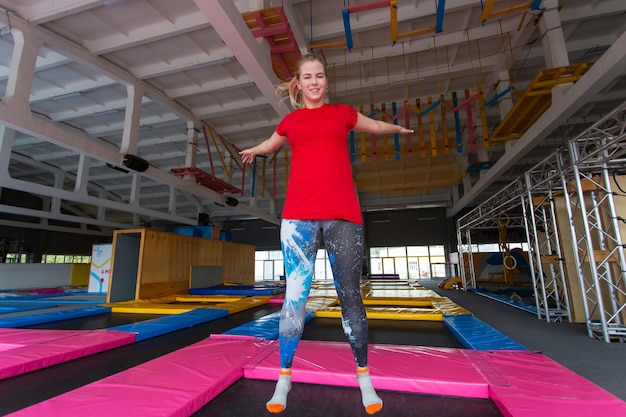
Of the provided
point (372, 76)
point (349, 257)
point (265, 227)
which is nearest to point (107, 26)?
point (372, 76)

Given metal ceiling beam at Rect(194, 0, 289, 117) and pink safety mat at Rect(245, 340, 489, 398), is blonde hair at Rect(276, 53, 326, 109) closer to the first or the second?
metal ceiling beam at Rect(194, 0, 289, 117)

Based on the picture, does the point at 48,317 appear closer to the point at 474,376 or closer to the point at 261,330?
the point at 261,330

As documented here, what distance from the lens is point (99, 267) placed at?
7.56m

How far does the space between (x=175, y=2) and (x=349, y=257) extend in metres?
5.35

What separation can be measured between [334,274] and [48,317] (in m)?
4.37

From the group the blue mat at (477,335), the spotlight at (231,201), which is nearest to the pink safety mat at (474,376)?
the blue mat at (477,335)

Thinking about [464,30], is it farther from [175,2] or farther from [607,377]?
[607,377]

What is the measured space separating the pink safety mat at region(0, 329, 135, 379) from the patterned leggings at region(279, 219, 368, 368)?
5.91ft

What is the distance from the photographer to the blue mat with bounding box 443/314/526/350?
216 cm

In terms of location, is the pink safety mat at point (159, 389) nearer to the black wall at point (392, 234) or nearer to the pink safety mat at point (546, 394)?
the pink safety mat at point (546, 394)

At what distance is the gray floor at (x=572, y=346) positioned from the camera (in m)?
2.12

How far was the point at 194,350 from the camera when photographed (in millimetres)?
2076

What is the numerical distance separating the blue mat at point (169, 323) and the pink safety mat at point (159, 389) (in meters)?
1.10

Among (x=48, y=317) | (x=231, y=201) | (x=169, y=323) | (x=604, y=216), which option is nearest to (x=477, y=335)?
(x=604, y=216)
